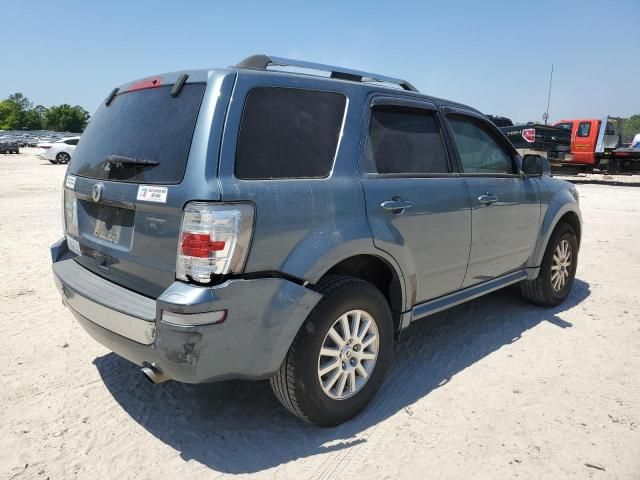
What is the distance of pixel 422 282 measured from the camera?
3230 mm

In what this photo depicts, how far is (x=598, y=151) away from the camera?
19578 millimetres

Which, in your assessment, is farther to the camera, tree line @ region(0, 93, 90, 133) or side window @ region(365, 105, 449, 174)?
tree line @ region(0, 93, 90, 133)

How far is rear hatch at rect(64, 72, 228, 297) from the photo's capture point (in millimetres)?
2324

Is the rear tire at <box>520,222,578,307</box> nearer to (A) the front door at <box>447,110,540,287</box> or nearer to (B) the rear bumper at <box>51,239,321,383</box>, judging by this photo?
(A) the front door at <box>447,110,540,287</box>

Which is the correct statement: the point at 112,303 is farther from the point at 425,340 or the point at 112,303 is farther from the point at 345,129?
the point at 425,340

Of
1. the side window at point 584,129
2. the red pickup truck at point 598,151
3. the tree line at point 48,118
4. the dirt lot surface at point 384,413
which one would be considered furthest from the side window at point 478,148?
the tree line at point 48,118

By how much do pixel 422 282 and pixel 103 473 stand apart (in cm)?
209

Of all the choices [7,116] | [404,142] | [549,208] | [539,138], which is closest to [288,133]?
[404,142]

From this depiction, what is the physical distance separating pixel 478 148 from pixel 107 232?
9.12 feet

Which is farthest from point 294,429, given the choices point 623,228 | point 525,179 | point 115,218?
point 623,228

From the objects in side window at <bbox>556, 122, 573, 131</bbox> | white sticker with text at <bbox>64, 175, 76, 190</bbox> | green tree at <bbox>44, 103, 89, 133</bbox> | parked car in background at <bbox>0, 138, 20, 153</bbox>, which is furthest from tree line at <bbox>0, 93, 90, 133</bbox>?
white sticker with text at <bbox>64, 175, 76, 190</bbox>

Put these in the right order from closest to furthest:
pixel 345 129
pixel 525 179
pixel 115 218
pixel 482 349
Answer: pixel 115 218
pixel 345 129
pixel 482 349
pixel 525 179

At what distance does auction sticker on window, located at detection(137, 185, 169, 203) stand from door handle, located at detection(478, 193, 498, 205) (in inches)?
90.0

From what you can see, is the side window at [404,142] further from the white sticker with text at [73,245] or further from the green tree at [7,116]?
the green tree at [7,116]
